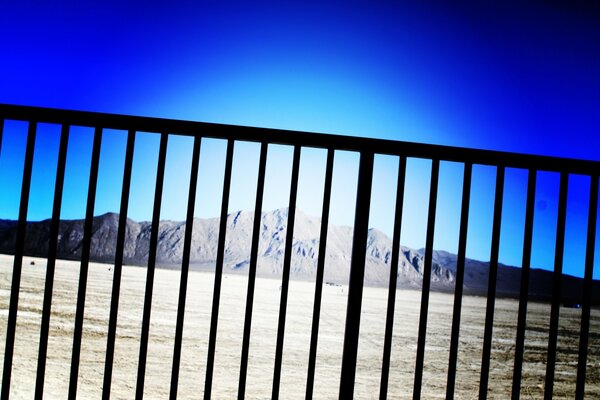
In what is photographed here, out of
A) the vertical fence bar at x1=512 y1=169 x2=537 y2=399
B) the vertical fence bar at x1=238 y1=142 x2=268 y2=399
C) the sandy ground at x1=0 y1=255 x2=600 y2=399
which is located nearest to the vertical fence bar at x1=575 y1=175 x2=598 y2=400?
the vertical fence bar at x1=512 y1=169 x2=537 y2=399

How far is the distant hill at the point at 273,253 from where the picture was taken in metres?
67.4

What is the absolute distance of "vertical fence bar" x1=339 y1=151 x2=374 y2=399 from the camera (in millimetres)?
1335

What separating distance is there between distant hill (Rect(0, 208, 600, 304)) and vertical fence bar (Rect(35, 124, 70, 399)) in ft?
205

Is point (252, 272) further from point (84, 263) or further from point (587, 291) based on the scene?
point (587, 291)

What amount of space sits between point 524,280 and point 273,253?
261 ft

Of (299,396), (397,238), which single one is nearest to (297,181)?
(397,238)

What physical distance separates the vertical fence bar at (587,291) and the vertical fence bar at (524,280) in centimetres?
20

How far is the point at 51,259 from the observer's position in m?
1.29

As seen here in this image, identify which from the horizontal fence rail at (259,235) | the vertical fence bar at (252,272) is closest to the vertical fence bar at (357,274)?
the horizontal fence rail at (259,235)

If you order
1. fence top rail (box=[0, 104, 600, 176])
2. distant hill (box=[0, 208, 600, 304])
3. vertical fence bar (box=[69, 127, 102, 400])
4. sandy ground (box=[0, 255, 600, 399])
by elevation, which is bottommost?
distant hill (box=[0, 208, 600, 304])

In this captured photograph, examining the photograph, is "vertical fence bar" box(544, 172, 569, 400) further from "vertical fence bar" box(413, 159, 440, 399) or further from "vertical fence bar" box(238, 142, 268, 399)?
"vertical fence bar" box(238, 142, 268, 399)

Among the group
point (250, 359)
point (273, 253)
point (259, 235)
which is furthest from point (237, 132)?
point (273, 253)

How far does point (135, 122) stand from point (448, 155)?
99cm

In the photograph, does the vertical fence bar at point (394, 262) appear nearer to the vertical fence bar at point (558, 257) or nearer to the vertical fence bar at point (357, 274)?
the vertical fence bar at point (357, 274)
